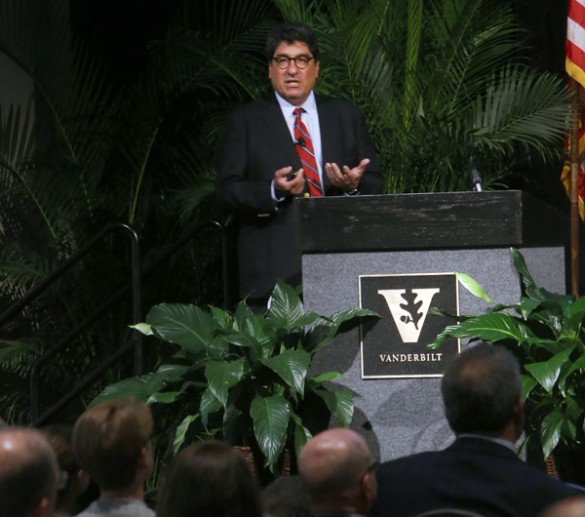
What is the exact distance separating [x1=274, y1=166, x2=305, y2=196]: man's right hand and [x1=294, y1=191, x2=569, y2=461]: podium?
25cm

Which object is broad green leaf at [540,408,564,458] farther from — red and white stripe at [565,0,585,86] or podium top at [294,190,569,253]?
red and white stripe at [565,0,585,86]

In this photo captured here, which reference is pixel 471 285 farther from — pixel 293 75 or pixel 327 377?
pixel 293 75

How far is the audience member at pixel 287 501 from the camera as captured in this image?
3205mm

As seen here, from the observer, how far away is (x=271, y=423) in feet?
17.4

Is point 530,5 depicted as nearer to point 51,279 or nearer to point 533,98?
point 533,98

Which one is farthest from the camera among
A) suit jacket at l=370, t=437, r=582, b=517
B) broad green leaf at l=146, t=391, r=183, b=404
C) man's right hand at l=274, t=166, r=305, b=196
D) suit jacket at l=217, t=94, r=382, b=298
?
suit jacket at l=217, t=94, r=382, b=298

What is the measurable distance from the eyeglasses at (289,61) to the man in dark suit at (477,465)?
285 cm

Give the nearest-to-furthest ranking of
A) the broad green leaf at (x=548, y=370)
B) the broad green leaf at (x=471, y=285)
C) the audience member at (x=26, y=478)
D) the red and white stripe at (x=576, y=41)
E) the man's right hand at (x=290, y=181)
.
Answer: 1. the audience member at (x=26, y=478)
2. the broad green leaf at (x=548, y=370)
3. the broad green leaf at (x=471, y=285)
4. the man's right hand at (x=290, y=181)
5. the red and white stripe at (x=576, y=41)

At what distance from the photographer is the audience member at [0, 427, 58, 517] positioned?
2.87 m

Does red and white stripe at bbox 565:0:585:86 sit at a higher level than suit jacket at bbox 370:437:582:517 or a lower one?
higher

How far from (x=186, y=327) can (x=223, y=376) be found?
45cm

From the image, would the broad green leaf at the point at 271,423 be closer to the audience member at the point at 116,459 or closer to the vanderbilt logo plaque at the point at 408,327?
the vanderbilt logo plaque at the point at 408,327

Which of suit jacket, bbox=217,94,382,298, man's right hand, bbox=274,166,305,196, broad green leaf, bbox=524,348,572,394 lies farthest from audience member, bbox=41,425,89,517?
suit jacket, bbox=217,94,382,298

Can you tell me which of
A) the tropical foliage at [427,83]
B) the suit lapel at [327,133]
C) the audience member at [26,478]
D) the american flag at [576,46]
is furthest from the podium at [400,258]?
the american flag at [576,46]
